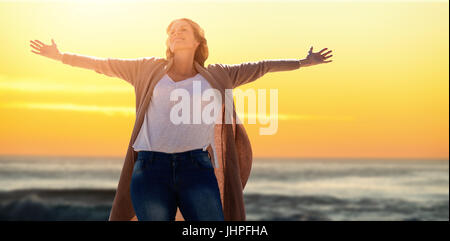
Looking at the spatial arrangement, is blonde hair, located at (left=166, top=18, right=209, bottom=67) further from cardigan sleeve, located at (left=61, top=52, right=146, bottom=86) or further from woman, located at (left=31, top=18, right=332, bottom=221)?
cardigan sleeve, located at (left=61, top=52, right=146, bottom=86)

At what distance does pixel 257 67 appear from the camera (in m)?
3.45

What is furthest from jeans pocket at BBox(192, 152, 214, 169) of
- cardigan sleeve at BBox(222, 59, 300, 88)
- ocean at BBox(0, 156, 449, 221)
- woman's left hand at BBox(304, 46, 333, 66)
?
ocean at BBox(0, 156, 449, 221)

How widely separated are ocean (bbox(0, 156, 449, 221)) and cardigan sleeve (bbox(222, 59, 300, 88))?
499 inches

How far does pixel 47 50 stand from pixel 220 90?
1208mm

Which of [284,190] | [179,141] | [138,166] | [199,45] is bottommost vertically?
[284,190]

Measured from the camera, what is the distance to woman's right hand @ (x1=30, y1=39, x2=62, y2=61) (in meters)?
3.41

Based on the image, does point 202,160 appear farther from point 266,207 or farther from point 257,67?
point 266,207

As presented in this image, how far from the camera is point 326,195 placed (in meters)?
20.9

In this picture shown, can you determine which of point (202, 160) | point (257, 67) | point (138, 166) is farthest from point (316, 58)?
point (138, 166)

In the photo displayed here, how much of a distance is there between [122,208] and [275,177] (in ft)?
71.0

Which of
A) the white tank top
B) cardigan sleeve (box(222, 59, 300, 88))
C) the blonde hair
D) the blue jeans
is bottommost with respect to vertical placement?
the blue jeans
